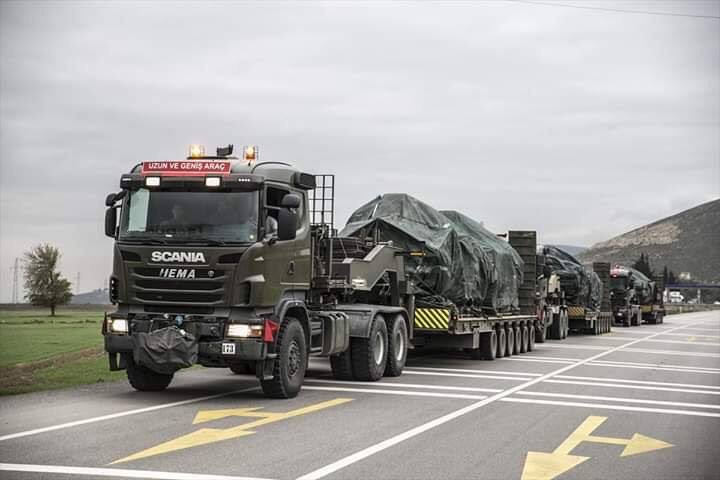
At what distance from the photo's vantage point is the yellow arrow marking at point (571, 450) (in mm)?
8366

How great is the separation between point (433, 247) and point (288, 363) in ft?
23.9

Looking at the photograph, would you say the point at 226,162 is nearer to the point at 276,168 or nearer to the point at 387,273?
the point at 276,168

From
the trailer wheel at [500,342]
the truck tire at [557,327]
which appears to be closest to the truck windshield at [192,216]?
the trailer wheel at [500,342]

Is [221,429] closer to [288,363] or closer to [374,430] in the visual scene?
[374,430]

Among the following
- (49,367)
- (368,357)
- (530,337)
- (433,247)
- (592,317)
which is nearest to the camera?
(368,357)

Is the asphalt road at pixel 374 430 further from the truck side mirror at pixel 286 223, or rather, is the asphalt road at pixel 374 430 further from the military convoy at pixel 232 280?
the truck side mirror at pixel 286 223

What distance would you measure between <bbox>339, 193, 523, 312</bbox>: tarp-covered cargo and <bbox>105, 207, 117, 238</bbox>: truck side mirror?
22.7ft

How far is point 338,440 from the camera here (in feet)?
32.1

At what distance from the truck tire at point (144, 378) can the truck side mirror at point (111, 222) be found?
6.13 feet

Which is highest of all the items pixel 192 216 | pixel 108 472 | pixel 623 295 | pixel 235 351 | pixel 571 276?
pixel 571 276

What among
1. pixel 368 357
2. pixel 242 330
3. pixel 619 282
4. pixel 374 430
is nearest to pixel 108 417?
pixel 242 330

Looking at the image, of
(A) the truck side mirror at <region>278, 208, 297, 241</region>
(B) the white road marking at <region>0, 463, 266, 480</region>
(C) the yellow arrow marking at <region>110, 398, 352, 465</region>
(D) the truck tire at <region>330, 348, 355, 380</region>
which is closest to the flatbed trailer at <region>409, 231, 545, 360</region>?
(D) the truck tire at <region>330, 348, 355, 380</region>

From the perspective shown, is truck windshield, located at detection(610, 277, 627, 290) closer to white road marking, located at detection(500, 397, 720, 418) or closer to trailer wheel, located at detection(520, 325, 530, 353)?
trailer wheel, located at detection(520, 325, 530, 353)

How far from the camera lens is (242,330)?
12.7m
